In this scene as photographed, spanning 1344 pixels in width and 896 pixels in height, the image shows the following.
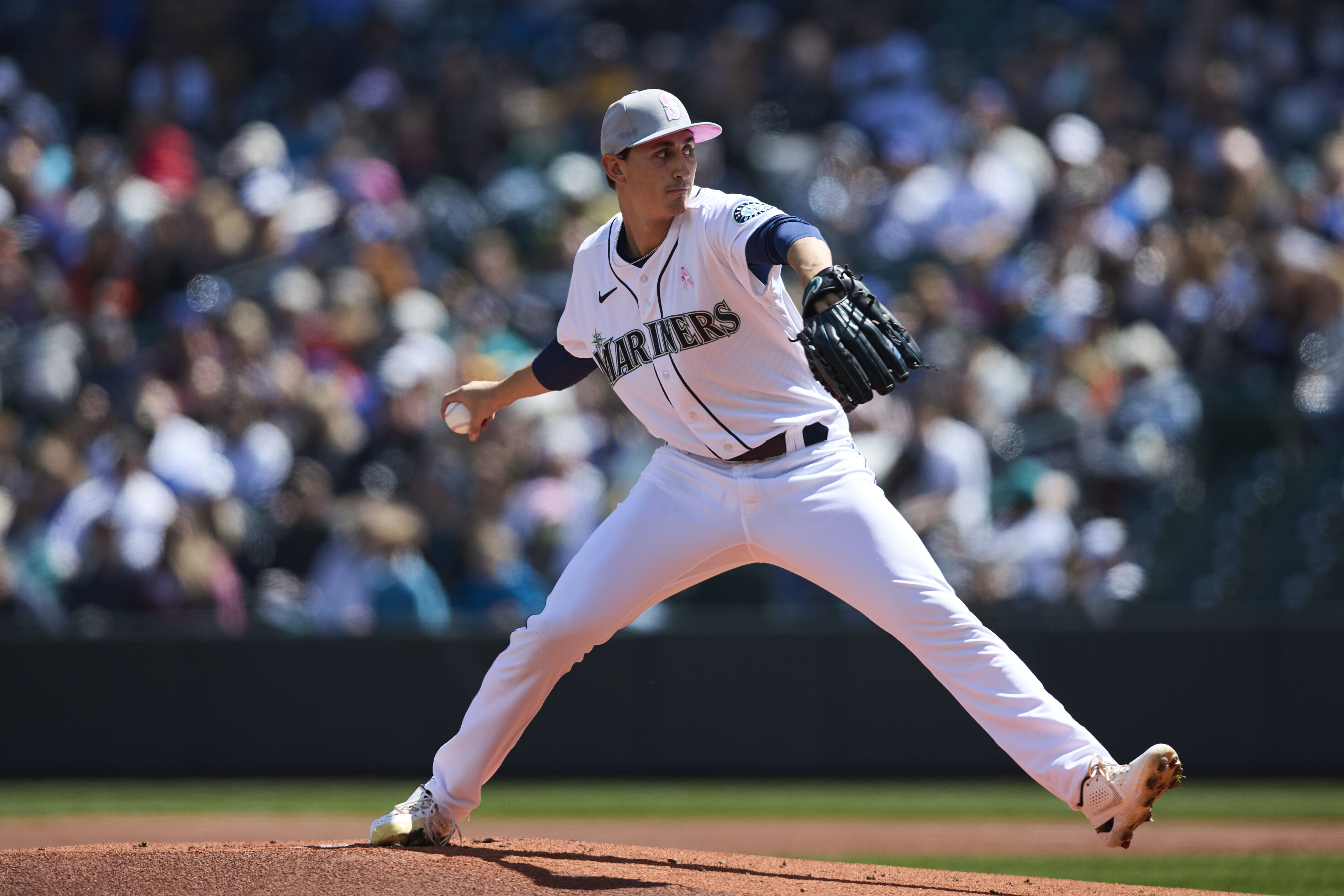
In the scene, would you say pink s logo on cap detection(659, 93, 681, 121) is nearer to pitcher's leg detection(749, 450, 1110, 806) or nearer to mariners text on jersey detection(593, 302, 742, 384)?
mariners text on jersey detection(593, 302, 742, 384)

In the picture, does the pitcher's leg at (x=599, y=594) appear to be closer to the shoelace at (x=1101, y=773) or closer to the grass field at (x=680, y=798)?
the shoelace at (x=1101, y=773)

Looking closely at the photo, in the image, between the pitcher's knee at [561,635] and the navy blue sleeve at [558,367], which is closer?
the pitcher's knee at [561,635]

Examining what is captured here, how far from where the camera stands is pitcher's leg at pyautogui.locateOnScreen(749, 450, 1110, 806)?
13.4 ft

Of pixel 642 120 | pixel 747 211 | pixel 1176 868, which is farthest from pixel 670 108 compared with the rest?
pixel 1176 868

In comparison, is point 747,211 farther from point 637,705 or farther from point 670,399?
point 637,705

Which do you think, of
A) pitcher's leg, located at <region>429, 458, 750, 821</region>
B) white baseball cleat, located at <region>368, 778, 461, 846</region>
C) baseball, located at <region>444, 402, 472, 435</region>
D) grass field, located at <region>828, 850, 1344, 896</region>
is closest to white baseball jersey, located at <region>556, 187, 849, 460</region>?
pitcher's leg, located at <region>429, 458, 750, 821</region>

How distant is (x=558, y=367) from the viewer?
15.7 ft

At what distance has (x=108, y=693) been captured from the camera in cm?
928

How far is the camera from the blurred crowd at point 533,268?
29.7 feet

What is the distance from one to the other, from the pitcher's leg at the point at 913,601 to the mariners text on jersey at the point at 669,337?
1.43 feet

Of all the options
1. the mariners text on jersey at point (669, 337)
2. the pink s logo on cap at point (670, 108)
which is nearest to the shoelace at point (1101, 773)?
the mariners text on jersey at point (669, 337)

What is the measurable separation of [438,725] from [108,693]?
78.1 inches

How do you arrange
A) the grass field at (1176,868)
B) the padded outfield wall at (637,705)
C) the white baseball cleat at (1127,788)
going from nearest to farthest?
the white baseball cleat at (1127,788), the grass field at (1176,868), the padded outfield wall at (637,705)

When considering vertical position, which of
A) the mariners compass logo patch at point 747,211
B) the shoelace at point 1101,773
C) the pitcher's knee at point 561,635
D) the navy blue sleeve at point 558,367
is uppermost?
the mariners compass logo patch at point 747,211
